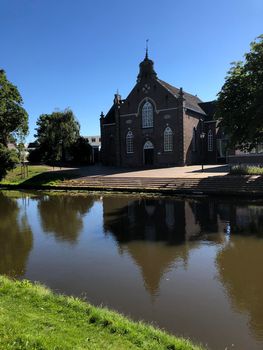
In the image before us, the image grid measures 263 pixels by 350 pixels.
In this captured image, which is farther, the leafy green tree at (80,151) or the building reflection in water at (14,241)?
the leafy green tree at (80,151)

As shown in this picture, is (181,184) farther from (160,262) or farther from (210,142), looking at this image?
(210,142)

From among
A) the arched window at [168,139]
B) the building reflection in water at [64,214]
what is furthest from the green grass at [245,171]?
the arched window at [168,139]

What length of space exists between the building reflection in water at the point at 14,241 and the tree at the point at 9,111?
21770 mm

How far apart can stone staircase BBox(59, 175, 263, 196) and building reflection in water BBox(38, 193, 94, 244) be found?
4309 millimetres

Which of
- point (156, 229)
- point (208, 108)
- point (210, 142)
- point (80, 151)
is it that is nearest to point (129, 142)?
point (210, 142)

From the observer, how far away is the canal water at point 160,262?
688cm

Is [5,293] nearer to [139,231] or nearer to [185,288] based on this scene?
[185,288]

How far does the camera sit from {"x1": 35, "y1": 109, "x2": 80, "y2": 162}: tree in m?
55.6

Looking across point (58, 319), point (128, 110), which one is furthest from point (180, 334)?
point (128, 110)

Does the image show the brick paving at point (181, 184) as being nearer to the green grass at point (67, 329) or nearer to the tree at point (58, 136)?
the green grass at point (67, 329)

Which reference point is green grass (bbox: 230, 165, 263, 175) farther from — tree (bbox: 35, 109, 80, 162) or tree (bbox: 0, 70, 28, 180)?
tree (bbox: 35, 109, 80, 162)

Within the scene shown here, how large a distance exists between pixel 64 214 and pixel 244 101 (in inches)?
616

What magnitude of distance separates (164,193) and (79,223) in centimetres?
1135

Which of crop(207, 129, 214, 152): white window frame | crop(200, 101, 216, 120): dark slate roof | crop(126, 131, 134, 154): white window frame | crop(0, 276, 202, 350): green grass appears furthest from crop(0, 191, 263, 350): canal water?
crop(200, 101, 216, 120): dark slate roof
